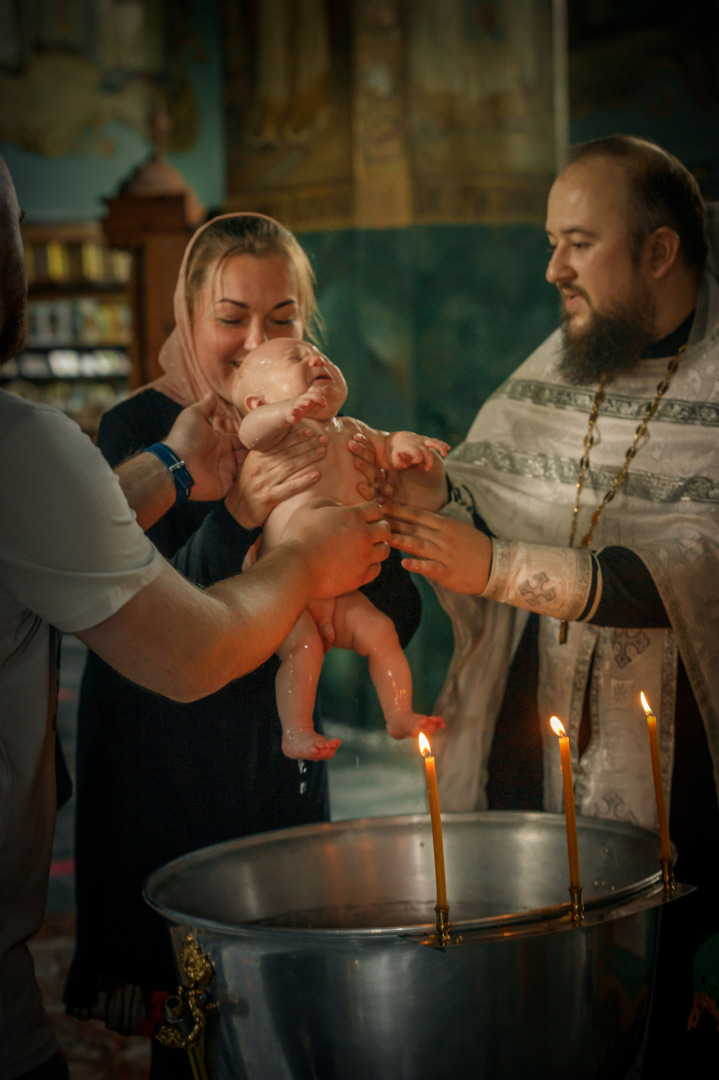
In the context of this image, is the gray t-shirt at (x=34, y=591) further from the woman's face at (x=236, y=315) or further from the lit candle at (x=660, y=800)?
the lit candle at (x=660, y=800)

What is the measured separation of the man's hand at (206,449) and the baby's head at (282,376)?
0.23 feet

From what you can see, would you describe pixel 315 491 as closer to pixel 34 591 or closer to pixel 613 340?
pixel 34 591

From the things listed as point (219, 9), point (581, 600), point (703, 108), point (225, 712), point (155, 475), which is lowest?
point (225, 712)

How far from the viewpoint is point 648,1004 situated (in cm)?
165

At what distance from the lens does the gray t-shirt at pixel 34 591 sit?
1.27 m

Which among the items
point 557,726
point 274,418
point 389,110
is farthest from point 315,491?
point 389,110

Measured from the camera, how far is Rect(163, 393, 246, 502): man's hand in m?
1.80

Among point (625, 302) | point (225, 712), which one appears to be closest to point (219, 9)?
point (625, 302)

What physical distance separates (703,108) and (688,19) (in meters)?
0.25

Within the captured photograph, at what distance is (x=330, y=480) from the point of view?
181cm

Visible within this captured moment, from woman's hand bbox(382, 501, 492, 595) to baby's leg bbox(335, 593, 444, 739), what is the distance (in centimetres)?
12

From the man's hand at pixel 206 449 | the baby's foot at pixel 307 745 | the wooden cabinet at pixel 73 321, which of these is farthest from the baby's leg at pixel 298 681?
the wooden cabinet at pixel 73 321

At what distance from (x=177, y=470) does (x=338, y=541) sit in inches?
12.0

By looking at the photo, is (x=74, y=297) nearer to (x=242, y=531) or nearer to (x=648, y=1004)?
(x=242, y=531)
